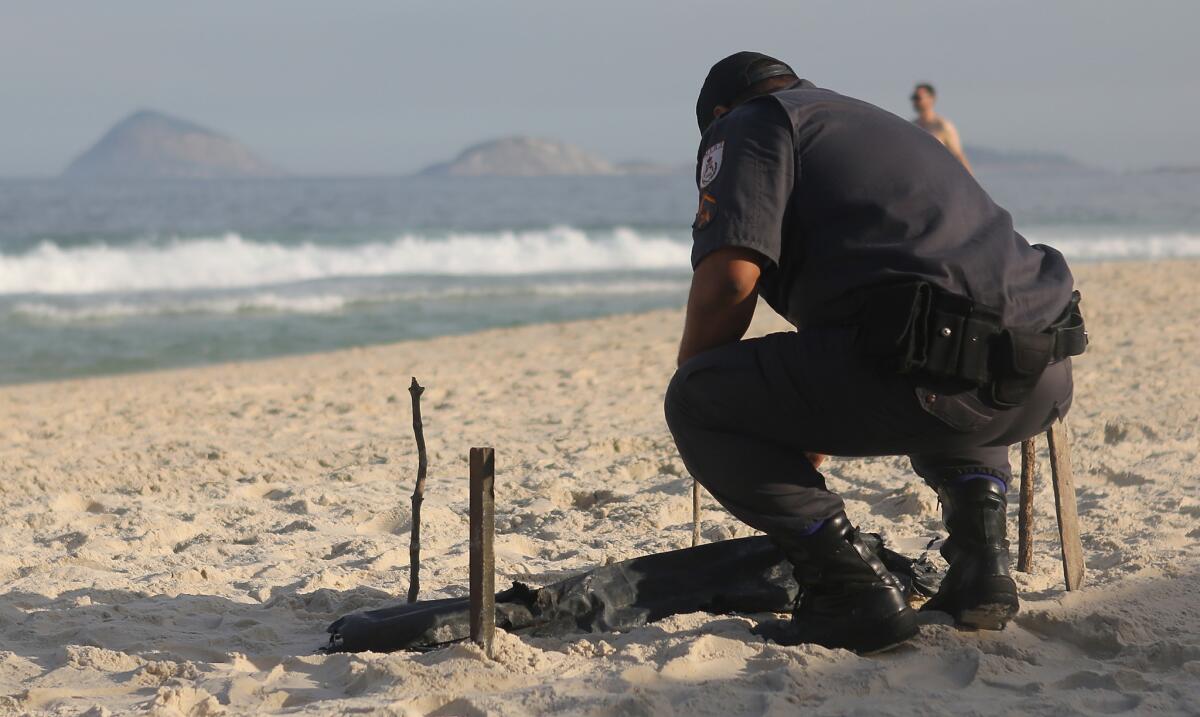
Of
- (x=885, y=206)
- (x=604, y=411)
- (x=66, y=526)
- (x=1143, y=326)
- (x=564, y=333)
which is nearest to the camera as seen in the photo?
(x=885, y=206)

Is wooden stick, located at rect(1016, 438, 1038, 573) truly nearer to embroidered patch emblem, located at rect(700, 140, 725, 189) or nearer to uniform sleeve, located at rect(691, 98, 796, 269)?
uniform sleeve, located at rect(691, 98, 796, 269)

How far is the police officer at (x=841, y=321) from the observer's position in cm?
254

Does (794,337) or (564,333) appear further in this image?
(564,333)

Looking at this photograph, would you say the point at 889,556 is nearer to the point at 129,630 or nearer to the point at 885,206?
→ the point at 885,206

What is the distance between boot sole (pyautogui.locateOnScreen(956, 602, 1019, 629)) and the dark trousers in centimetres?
40

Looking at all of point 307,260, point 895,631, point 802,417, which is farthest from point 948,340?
point 307,260

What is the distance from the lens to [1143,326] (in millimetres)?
8766

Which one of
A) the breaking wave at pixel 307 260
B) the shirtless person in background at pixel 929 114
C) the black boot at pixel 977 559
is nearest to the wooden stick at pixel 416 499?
the black boot at pixel 977 559

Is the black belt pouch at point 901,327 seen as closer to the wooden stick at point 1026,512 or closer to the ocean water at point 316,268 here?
the wooden stick at point 1026,512

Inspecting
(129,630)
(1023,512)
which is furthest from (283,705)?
(1023,512)

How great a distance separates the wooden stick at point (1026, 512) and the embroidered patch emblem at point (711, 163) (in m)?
1.29

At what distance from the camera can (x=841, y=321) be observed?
8.66 ft

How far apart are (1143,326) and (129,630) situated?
25.6ft

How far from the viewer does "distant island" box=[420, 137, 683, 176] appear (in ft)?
478
